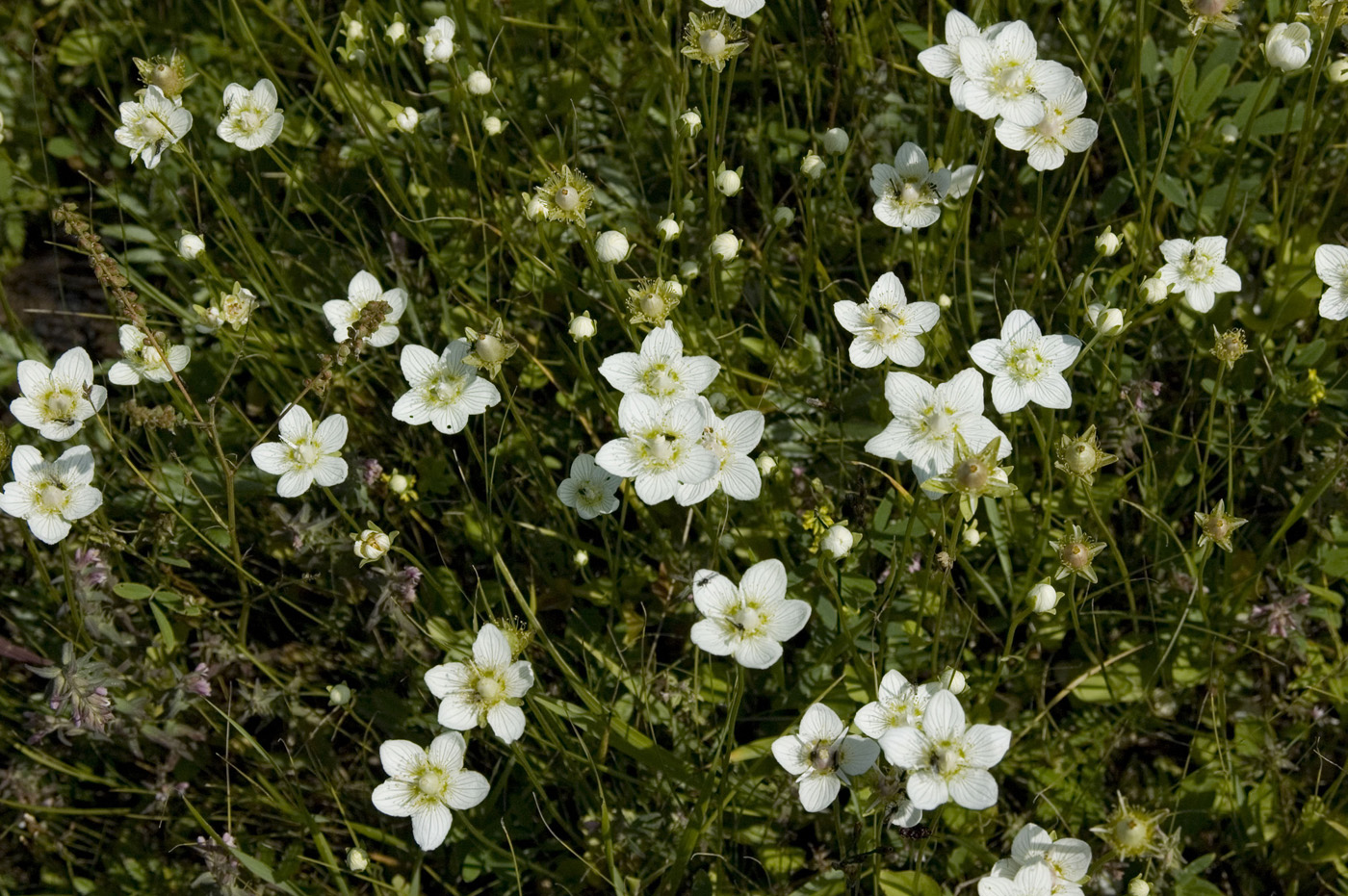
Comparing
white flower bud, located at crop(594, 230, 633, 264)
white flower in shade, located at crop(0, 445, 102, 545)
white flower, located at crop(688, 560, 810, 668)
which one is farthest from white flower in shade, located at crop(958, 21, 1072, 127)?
white flower in shade, located at crop(0, 445, 102, 545)

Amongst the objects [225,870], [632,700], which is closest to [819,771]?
[632,700]

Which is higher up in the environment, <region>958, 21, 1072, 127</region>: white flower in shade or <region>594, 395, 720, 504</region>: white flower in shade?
<region>958, 21, 1072, 127</region>: white flower in shade

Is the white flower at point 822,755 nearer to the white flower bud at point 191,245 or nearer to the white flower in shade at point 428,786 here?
the white flower in shade at point 428,786

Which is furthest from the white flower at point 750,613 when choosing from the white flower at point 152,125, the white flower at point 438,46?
the white flower at point 152,125

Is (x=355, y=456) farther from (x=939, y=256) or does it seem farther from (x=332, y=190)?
(x=939, y=256)

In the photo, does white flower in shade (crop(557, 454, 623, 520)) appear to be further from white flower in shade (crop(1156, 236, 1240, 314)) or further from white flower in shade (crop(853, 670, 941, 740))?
white flower in shade (crop(1156, 236, 1240, 314))

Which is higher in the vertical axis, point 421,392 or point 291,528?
point 421,392
